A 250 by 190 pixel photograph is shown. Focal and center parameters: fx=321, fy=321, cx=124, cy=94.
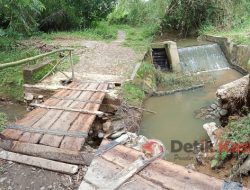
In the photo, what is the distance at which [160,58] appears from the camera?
12.2m

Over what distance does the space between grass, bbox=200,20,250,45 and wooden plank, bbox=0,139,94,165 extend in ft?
31.8

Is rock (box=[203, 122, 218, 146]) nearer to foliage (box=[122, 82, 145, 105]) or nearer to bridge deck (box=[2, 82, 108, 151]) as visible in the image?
foliage (box=[122, 82, 145, 105])

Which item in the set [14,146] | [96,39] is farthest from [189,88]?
[14,146]

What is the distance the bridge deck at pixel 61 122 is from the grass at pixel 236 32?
7.88m

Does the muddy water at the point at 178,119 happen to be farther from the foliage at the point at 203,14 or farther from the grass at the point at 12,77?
the foliage at the point at 203,14

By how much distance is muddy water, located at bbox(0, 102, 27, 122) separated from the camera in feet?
21.5

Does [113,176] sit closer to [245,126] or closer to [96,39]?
[245,126]

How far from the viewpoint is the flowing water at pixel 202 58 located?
39.1 feet

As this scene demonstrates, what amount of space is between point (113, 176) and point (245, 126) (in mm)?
3233

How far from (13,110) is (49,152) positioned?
3607mm

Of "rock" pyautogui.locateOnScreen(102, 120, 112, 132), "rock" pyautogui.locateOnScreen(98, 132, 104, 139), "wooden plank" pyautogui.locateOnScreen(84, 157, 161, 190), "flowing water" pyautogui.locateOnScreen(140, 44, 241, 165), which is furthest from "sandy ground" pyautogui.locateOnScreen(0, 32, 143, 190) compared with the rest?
"rock" pyautogui.locateOnScreen(102, 120, 112, 132)

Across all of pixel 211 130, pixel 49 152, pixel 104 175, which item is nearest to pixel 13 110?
pixel 49 152

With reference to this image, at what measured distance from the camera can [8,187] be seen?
323cm

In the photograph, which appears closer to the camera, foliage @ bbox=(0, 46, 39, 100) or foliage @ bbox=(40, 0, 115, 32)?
foliage @ bbox=(0, 46, 39, 100)
